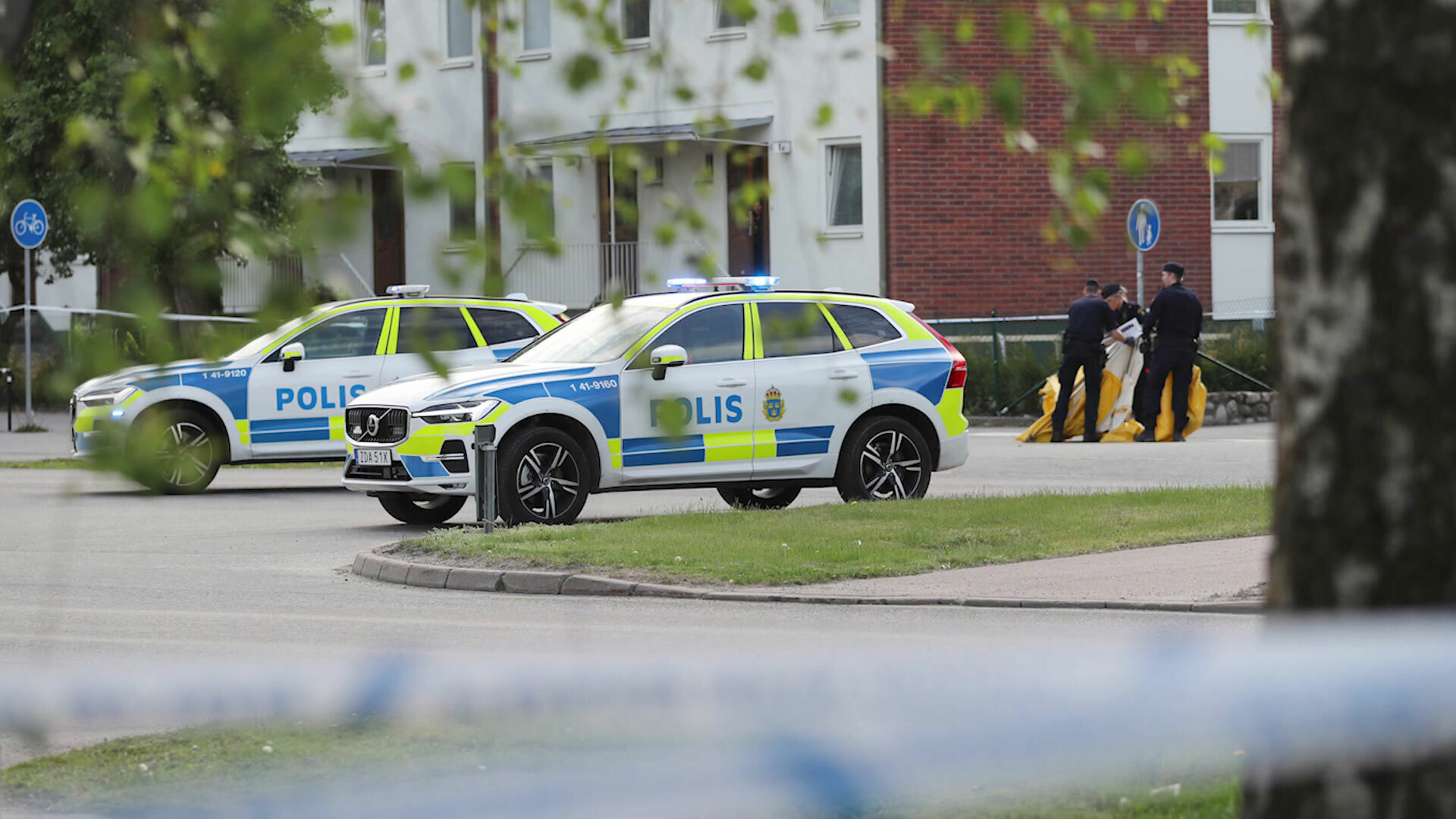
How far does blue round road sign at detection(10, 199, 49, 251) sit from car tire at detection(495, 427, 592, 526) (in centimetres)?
1433

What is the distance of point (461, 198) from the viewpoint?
10.2ft

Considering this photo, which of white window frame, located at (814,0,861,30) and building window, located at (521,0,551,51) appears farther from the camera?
building window, located at (521,0,551,51)

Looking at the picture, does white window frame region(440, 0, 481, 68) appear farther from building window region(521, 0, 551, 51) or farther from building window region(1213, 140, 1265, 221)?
building window region(1213, 140, 1265, 221)

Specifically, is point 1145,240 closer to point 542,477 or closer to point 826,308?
point 826,308

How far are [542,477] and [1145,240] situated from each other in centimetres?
1445

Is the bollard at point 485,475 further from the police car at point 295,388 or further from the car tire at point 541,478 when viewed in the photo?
the police car at point 295,388

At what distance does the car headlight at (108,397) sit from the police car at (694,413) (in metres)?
3.46

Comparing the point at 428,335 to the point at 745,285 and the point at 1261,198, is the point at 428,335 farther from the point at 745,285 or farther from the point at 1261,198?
the point at 1261,198

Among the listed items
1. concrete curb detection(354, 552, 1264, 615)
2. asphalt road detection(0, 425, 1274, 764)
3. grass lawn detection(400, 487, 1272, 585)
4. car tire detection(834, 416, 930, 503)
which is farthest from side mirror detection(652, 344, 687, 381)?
concrete curb detection(354, 552, 1264, 615)

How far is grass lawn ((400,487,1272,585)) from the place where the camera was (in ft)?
38.9

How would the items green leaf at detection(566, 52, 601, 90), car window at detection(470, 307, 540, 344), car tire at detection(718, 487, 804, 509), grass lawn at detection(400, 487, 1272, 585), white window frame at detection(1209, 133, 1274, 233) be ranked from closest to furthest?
green leaf at detection(566, 52, 601, 90) → grass lawn at detection(400, 487, 1272, 585) → car tire at detection(718, 487, 804, 509) → car window at detection(470, 307, 540, 344) → white window frame at detection(1209, 133, 1274, 233)

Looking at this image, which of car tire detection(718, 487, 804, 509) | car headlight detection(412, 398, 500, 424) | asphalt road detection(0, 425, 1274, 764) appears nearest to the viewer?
asphalt road detection(0, 425, 1274, 764)

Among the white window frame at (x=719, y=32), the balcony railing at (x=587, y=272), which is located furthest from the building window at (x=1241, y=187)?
the balcony railing at (x=587, y=272)

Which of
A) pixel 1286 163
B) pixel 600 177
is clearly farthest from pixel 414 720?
pixel 600 177
